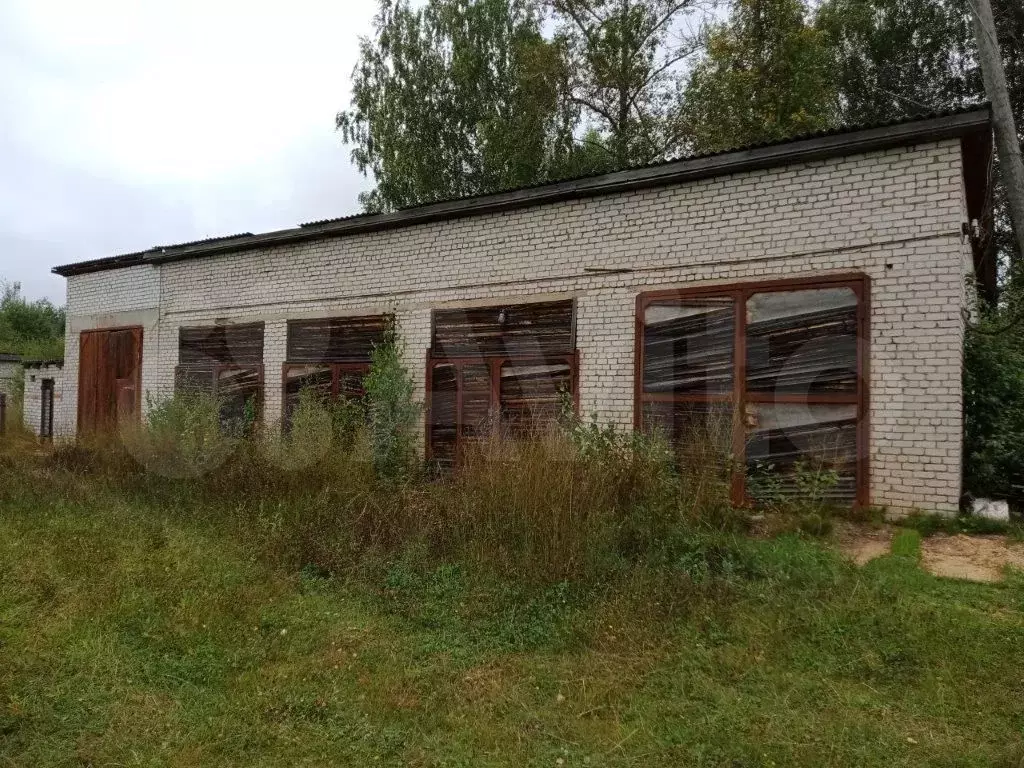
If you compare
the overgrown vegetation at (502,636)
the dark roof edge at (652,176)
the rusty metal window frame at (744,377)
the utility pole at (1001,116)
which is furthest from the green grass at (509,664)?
the utility pole at (1001,116)

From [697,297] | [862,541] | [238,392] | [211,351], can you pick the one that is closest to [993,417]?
[862,541]

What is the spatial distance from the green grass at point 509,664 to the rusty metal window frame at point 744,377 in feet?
5.11

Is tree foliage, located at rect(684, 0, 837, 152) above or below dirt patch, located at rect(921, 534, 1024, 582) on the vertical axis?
above

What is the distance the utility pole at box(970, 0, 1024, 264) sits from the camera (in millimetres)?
6820

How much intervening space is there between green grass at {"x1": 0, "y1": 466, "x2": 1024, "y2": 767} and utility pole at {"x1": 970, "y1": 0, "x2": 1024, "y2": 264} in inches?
194

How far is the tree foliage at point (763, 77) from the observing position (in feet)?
49.6

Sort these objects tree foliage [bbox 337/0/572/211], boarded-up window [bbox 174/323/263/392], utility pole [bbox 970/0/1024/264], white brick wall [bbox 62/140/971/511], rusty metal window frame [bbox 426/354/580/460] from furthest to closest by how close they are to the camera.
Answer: tree foliage [bbox 337/0/572/211] → boarded-up window [bbox 174/323/263/392] → rusty metal window frame [bbox 426/354/580/460] → utility pole [bbox 970/0/1024/264] → white brick wall [bbox 62/140/971/511]

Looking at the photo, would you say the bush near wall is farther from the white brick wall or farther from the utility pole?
the utility pole

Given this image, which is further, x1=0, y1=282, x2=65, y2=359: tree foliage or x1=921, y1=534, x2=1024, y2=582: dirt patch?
x1=0, y1=282, x2=65, y2=359: tree foliage

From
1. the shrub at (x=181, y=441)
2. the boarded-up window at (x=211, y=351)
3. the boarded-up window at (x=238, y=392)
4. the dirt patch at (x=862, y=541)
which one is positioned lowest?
the dirt patch at (x=862, y=541)

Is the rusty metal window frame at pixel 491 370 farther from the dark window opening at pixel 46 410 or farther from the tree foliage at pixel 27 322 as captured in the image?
the tree foliage at pixel 27 322

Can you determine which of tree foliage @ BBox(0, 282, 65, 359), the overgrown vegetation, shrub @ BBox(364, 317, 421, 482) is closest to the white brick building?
shrub @ BBox(364, 317, 421, 482)

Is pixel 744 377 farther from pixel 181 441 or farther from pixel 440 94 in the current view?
pixel 440 94

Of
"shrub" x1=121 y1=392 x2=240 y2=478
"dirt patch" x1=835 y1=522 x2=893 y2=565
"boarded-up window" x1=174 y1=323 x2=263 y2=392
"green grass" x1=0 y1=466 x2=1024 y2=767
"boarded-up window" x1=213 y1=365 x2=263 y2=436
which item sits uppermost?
"boarded-up window" x1=174 y1=323 x2=263 y2=392
